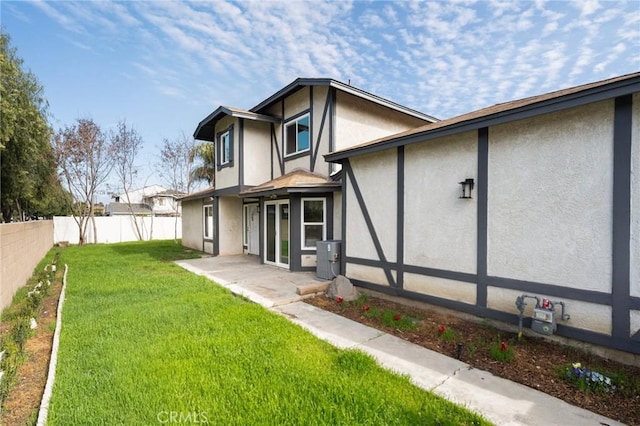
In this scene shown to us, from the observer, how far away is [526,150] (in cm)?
431

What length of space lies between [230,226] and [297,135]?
561 cm

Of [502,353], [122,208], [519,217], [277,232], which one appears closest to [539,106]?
[519,217]

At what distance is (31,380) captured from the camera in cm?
339

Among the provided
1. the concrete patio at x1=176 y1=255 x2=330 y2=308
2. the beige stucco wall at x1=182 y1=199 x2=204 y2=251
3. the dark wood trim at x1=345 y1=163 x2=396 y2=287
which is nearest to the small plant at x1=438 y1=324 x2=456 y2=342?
the dark wood trim at x1=345 y1=163 x2=396 y2=287

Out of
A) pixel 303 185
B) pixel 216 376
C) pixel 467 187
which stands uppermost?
pixel 303 185

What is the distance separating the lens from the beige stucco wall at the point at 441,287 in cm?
491

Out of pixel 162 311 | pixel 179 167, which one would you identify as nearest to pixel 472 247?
pixel 162 311

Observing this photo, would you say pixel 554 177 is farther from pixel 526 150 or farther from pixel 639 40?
pixel 639 40

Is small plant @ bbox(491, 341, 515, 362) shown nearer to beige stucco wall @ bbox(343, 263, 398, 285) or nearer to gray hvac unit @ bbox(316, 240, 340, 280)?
beige stucco wall @ bbox(343, 263, 398, 285)

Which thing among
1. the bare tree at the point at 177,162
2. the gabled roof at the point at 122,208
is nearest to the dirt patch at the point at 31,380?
the bare tree at the point at 177,162

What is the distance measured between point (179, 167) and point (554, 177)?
26.1 m

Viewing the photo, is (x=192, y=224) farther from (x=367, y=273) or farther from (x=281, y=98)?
(x=367, y=273)

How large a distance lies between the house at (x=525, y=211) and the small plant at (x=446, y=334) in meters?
0.60

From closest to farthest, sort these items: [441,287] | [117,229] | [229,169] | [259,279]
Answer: [441,287], [259,279], [229,169], [117,229]
